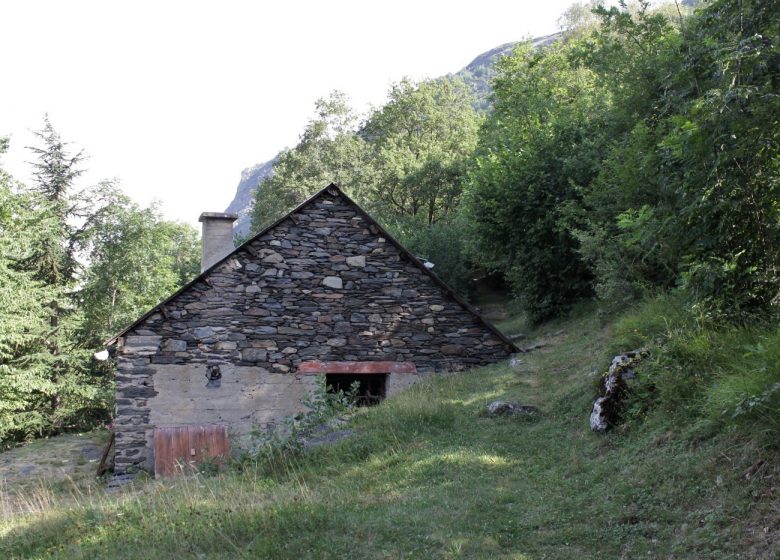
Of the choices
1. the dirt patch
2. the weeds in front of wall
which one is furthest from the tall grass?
the dirt patch

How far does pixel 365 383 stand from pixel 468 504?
8128 millimetres

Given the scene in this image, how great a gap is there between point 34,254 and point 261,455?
22512 mm

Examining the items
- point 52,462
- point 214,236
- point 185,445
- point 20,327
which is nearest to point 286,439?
point 185,445

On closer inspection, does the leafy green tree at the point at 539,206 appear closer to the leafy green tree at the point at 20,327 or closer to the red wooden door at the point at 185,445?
the red wooden door at the point at 185,445

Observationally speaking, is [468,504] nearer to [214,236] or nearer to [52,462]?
[214,236]

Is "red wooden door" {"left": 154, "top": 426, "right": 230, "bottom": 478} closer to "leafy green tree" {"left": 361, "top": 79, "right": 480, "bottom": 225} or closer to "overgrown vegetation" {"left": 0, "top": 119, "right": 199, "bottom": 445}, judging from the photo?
"overgrown vegetation" {"left": 0, "top": 119, "right": 199, "bottom": 445}

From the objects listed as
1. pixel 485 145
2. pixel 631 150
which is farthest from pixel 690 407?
pixel 485 145

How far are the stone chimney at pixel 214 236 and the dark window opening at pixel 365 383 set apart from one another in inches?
186

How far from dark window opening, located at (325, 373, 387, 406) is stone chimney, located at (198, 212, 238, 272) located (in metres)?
4.72

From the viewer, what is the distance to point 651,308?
26.5 ft

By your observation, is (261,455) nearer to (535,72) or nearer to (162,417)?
(162,417)

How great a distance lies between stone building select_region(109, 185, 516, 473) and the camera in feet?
38.1

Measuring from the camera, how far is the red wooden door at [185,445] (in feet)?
36.2

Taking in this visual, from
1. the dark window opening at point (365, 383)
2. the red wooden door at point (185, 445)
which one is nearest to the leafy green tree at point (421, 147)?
the dark window opening at point (365, 383)
